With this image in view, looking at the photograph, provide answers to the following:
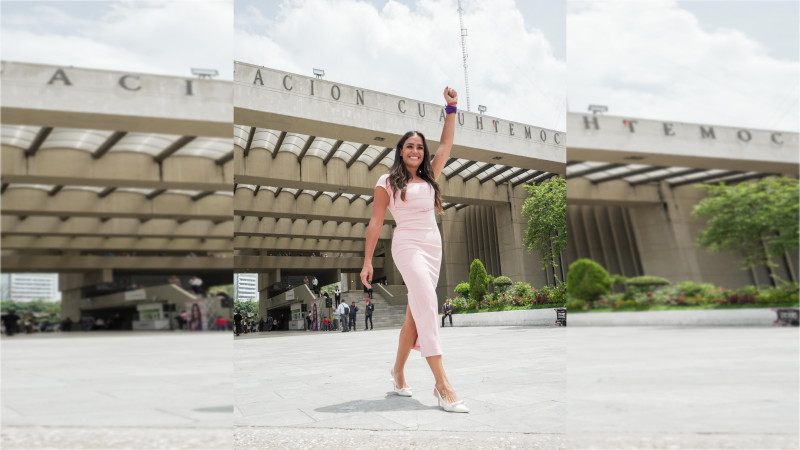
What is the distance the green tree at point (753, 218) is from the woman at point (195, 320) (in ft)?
5.77

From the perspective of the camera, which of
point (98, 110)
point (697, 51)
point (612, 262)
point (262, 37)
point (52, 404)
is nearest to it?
point (612, 262)

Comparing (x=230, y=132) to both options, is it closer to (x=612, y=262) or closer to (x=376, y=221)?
(x=376, y=221)

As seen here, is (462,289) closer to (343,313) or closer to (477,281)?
(477,281)

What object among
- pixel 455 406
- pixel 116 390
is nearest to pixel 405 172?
pixel 455 406

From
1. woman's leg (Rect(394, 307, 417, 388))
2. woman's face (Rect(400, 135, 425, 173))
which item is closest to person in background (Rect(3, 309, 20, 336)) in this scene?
woman's leg (Rect(394, 307, 417, 388))

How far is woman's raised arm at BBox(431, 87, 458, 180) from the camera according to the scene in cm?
285

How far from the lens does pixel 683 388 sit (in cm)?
179

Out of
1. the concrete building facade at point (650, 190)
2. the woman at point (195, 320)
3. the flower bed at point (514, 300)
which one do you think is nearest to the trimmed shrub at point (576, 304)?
the concrete building facade at point (650, 190)

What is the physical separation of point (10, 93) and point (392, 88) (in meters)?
1.83

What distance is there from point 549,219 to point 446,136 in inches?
43.2

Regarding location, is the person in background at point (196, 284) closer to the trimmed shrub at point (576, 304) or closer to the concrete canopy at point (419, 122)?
the concrete canopy at point (419, 122)

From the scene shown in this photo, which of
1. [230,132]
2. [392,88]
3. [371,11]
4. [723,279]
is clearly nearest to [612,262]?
[723,279]

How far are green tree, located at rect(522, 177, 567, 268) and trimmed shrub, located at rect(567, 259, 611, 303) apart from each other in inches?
9.1

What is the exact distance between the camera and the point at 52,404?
87.1 inches
